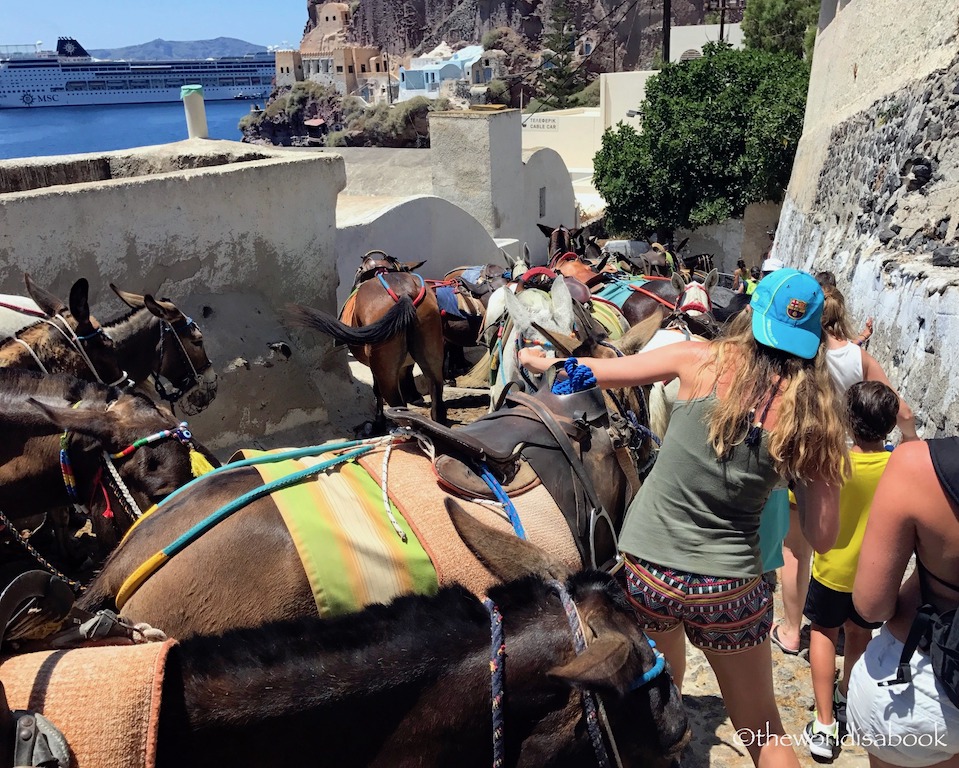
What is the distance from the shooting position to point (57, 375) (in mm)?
3377

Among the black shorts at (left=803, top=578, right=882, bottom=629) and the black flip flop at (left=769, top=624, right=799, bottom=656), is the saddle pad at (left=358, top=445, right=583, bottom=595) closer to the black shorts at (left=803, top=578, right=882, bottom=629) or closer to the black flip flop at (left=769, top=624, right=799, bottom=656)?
the black shorts at (left=803, top=578, right=882, bottom=629)

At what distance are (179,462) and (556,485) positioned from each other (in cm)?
158

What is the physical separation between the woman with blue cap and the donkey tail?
3.70 m

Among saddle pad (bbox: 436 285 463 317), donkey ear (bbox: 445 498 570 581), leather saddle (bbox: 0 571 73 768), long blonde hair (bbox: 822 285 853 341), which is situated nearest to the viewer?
leather saddle (bbox: 0 571 73 768)

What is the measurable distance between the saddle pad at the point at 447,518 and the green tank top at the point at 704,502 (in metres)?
0.31

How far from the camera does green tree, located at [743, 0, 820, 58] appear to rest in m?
24.6

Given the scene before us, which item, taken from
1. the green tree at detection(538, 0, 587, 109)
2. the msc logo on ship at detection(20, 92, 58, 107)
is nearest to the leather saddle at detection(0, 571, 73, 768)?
the green tree at detection(538, 0, 587, 109)

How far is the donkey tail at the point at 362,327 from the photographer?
19.0 feet

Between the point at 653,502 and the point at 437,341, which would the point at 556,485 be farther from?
the point at 437,341

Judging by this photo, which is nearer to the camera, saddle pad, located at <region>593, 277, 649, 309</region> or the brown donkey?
the brown donkey

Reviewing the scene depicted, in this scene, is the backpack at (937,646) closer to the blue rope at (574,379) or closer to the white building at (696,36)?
the blue rope at (574,379)

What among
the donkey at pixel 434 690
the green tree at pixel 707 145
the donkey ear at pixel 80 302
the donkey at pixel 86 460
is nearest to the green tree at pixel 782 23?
the green tree at pixel 707 145

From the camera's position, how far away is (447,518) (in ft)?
7.59

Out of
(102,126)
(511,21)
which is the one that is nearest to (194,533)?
(511,21)
